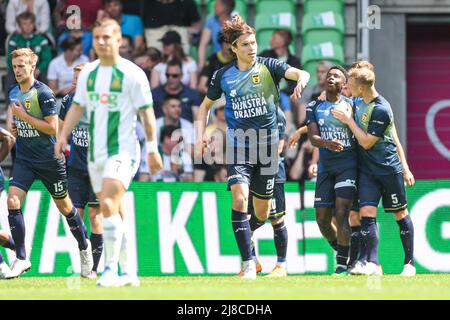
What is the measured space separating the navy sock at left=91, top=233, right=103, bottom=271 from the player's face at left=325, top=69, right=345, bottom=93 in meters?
2.89

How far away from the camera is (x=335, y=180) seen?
12.4 meters

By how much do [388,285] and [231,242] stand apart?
4201 millimetres

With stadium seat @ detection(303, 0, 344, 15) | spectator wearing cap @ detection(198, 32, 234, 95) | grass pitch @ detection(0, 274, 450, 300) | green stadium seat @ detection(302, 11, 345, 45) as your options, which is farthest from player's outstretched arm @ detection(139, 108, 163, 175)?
stadium seat @ detection(303, 0, 344, 15)

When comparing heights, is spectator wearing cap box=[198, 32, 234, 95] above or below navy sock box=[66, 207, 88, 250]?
above

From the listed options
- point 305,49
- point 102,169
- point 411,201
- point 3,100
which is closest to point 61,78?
point 3,100

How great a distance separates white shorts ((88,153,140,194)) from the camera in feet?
30.5

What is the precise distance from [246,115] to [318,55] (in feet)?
18.9

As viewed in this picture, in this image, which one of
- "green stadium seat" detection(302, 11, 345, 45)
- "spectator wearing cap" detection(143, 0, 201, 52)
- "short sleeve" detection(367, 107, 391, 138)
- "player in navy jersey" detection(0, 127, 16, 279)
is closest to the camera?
"player in navy jersey" detection(0, 127, 16, 279)

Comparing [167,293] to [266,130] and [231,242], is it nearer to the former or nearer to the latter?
[266,130]

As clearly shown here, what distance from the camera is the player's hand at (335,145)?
39.9 ft

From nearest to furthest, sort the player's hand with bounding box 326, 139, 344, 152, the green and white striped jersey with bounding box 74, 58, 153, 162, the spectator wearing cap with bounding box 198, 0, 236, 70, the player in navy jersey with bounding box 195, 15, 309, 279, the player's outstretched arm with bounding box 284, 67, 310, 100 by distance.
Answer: the green and white striped jersey with bounding box 74, 58, 153, 162
the player's outstretched arm with bounding box 284, 67, 310, 100
the player in navy jersey with bounding box 195, 15, 309, 279
the player's hand with bounding box 326, 139, 344, 152
the spectator wearing cap with bounding box 198, 0, 236, 70

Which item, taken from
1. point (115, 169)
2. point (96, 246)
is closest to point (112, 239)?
point (115, 169)

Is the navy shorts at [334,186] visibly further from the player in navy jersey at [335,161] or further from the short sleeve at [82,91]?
the short sleeve at [82,91]

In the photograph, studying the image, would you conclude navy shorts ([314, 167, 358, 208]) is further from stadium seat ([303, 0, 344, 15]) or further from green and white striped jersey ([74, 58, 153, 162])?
stadium seat ([303, 0, 344, 15])
